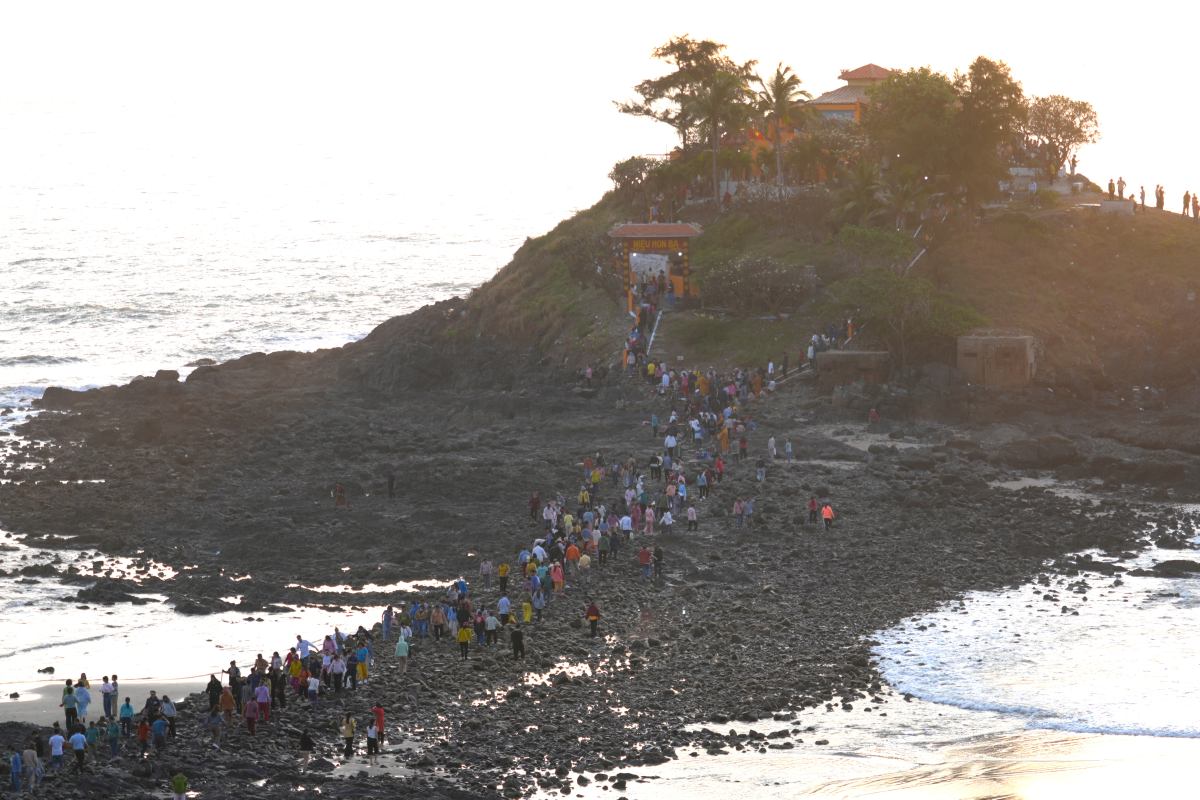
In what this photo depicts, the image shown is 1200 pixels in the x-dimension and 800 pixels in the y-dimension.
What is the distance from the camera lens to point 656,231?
201 ft

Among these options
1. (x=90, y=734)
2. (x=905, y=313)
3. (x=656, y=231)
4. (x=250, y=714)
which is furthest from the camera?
(x=656, y=231)

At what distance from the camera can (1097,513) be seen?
42.1 metres

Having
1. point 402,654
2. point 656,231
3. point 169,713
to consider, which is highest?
point 656,231

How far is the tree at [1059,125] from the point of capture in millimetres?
75688

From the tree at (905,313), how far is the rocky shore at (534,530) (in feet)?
10.9

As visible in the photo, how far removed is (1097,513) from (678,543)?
1021 cm

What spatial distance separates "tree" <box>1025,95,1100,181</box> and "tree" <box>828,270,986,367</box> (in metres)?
23.5

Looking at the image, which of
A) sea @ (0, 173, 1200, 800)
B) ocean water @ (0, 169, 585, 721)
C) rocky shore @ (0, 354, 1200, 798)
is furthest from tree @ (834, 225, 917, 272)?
ocean water @ (0, 169, 585, 721)

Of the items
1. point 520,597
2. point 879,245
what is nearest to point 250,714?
point 520,597

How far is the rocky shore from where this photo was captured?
2872 cm

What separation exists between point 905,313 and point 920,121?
38.8ft

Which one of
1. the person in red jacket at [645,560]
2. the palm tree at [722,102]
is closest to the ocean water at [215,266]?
the palm tree at [722,102]

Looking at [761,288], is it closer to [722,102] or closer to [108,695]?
[722,102]

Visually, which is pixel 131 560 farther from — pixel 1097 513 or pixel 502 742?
pixel 1097 513
